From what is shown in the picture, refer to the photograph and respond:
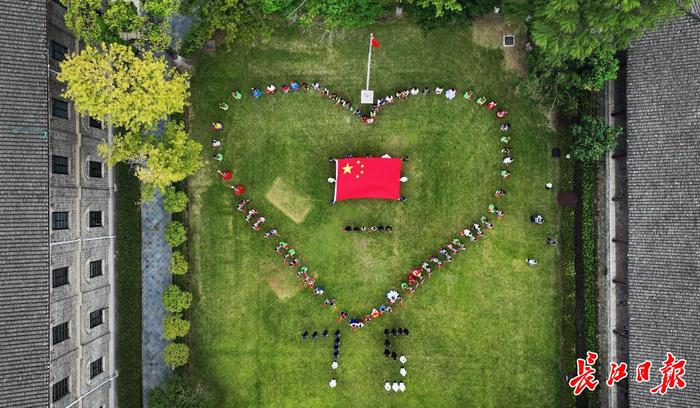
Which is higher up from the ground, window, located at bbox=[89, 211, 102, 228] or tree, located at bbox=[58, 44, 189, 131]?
tree, located at bbox=[58, 44, 189, 131]

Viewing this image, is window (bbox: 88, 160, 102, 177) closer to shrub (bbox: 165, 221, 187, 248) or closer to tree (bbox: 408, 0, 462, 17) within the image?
shrub (bbox: 165, 221, 187, 248)

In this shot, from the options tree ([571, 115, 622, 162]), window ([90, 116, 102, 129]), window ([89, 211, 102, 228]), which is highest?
window ([90, 116, 102, 129])

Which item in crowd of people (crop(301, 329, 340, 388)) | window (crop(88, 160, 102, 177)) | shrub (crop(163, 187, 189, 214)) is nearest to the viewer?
window (crop(88, 160, 102, 177))

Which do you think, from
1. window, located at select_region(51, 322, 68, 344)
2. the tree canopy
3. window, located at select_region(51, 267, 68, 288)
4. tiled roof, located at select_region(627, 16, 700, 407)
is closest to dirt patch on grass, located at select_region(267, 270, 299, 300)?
window, located at select_region(51, 267, 68, 288)

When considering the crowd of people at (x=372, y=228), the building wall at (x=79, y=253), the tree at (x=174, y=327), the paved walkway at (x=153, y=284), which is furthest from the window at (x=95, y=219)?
the crowd of people at (x=372, y=228)

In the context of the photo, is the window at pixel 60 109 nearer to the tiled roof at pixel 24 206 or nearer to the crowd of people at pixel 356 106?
the tiled roof at pixel 24 206

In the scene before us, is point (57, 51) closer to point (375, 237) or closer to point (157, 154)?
point (157, 154)
